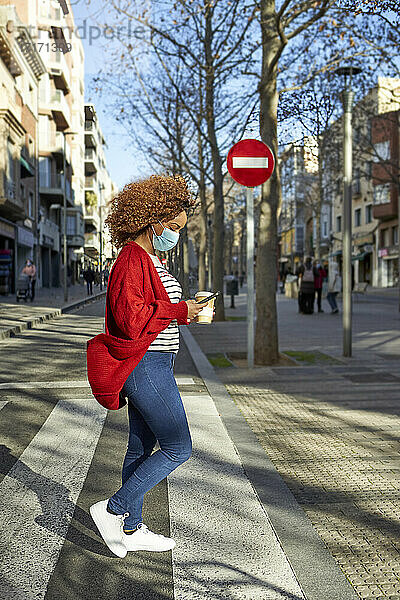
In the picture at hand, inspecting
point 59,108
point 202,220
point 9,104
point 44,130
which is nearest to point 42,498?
point 202,220

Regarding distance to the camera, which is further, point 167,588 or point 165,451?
point 165,451

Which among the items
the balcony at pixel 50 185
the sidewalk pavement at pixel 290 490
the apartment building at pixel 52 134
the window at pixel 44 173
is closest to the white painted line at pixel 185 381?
the sidewalk pavement at pixel 290 490

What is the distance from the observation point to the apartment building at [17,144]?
33156mm

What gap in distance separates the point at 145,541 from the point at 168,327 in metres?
1.05

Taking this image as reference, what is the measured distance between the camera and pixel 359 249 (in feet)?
203

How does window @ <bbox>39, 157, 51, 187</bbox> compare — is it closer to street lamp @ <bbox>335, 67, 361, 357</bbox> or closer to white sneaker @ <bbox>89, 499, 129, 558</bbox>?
street lamp @ <bbox>335, 67, 361, 357</bbox>

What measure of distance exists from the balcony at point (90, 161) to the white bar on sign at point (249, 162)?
194 ft

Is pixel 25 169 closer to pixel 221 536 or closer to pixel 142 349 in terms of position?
pixel 221 536

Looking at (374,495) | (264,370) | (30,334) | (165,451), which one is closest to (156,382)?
(165,451)

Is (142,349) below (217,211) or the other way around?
below

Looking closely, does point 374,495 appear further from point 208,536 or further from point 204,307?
point 204,307

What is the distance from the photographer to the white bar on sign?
9180mm

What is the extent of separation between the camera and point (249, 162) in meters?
9.19

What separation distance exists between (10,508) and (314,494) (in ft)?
5.95
